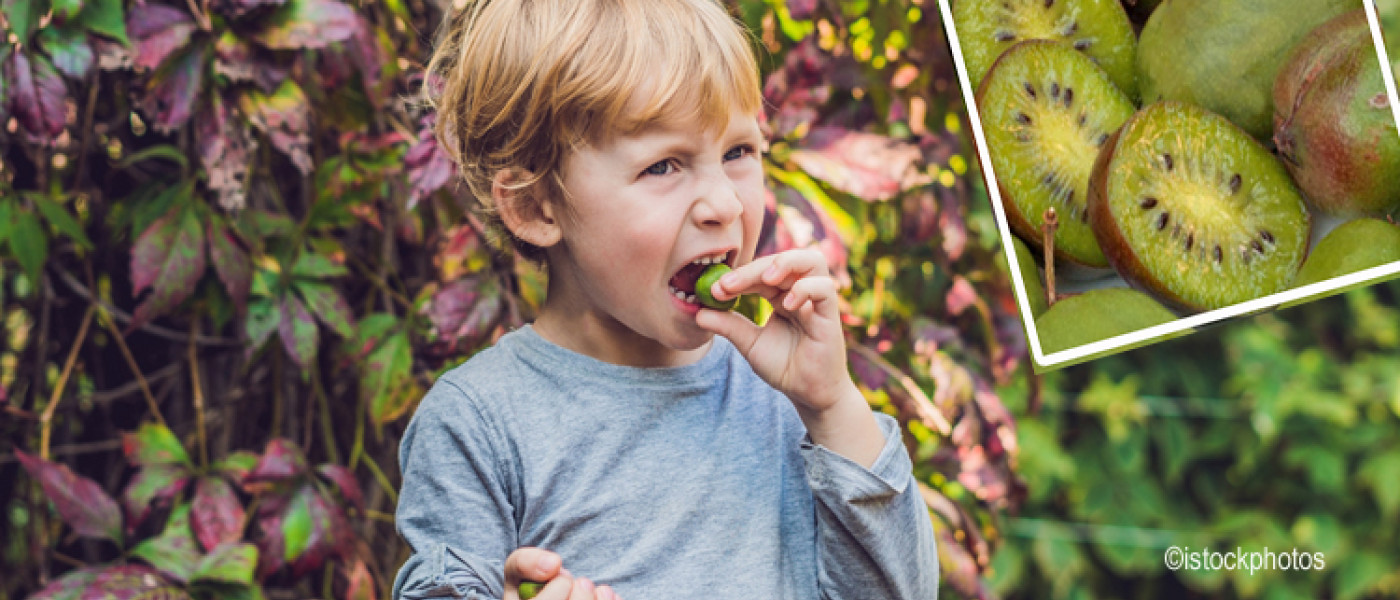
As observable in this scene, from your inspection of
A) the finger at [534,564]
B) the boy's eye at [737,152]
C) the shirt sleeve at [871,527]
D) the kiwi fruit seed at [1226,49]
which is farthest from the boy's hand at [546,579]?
the kiwi fruit seed at [1226,49]

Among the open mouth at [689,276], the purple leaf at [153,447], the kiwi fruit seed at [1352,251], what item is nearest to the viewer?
the kiwi fruit seed at [1352,251]

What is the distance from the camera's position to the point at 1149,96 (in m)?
0.70

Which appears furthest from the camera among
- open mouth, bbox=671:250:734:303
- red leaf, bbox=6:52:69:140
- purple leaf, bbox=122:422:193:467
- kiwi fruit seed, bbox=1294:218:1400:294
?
purple leaf, bbox=122:422:193:467

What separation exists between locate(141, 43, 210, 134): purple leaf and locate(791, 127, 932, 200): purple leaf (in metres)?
0.61

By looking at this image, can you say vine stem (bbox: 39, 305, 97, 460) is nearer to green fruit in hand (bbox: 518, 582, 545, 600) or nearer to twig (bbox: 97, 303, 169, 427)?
twig (bbox: 97, 303, 169, 427)

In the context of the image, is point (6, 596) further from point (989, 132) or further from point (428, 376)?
point (989, 132)

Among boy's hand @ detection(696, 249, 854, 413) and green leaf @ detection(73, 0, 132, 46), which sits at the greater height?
green leaf @ detection(73, 0, 132, 46)

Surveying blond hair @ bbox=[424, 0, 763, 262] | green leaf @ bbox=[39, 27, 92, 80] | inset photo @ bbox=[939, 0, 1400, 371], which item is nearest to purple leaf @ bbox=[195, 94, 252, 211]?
green leaf @ bbox=[39, 27, 92, 80]

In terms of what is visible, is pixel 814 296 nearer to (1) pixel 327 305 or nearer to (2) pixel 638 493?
(2) pixel 638 493

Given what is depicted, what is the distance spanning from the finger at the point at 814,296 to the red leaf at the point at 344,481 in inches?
24.5

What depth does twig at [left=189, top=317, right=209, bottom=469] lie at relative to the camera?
123 centimetres

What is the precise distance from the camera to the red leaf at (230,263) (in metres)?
1.13

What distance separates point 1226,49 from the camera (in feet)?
2.28

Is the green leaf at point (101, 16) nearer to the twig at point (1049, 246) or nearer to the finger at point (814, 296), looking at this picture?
the finger at point (814, 296)
